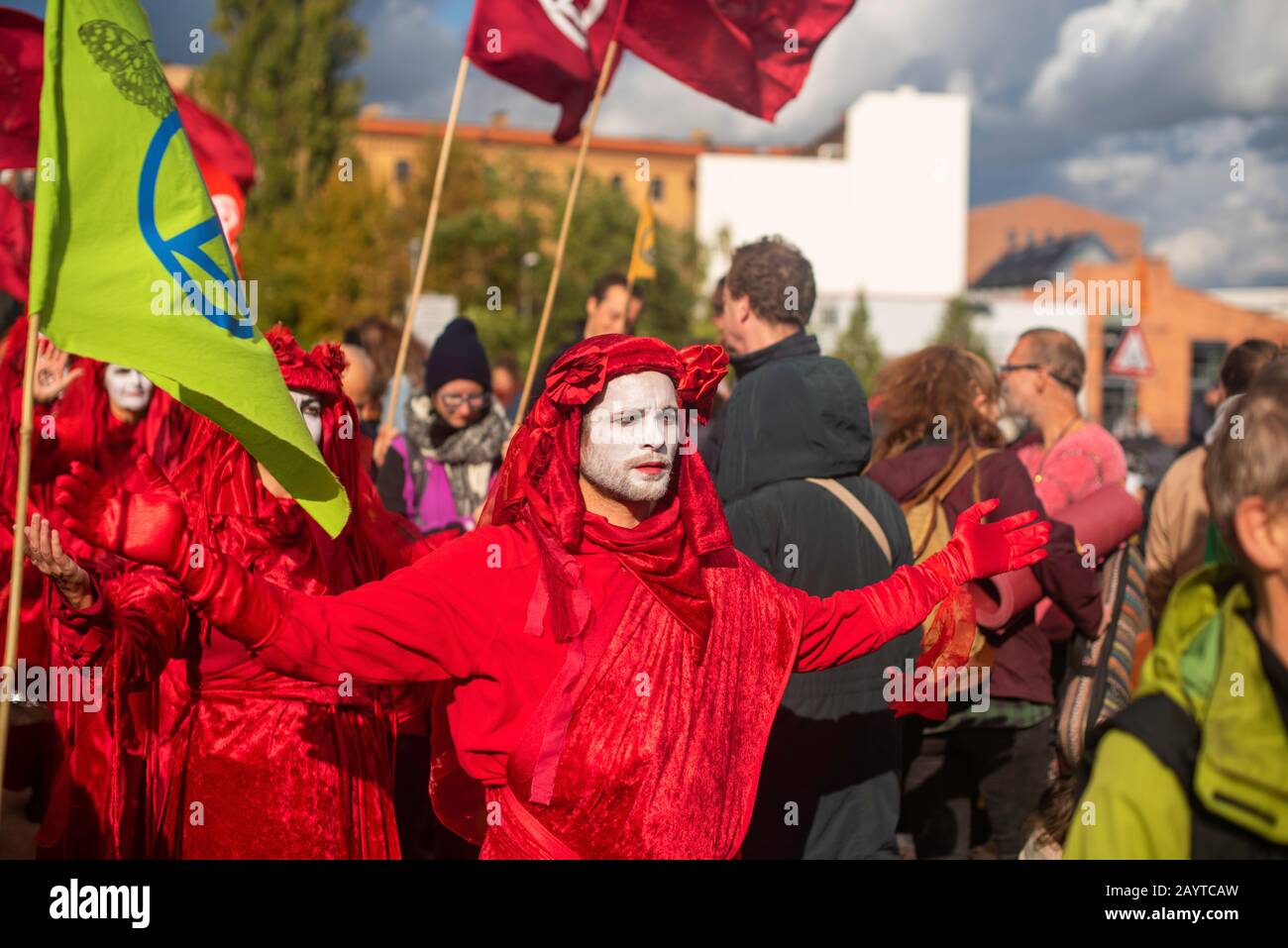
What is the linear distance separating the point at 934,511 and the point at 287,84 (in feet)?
136

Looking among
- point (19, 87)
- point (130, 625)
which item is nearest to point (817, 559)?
point (130, 625)

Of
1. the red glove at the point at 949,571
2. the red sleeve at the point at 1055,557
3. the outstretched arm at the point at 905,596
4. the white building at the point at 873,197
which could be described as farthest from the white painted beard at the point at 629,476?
the white building at the point at 873,197

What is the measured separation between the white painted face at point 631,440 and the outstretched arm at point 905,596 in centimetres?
53

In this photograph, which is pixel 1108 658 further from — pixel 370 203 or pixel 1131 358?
pixel 370 203

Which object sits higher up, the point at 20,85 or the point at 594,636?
the point at 20,85

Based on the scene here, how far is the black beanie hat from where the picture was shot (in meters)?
6.82

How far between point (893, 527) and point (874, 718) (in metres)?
0.60

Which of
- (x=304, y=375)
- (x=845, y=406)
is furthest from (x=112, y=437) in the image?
(x=845, y=406)

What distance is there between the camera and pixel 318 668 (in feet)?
9.25

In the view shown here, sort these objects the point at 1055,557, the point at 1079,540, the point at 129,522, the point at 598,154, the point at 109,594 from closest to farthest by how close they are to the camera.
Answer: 1. the point at 129,522
2. the point at 109,594
3. the point at 1055,557
4. the point at 1079,540
5. the point at 598,154

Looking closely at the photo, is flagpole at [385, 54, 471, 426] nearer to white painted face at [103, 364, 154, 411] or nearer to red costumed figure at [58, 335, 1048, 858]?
white painted face at [103, 364, 154, 411]

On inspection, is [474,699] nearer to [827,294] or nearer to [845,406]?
[845,406]

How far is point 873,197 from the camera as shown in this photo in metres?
65.8

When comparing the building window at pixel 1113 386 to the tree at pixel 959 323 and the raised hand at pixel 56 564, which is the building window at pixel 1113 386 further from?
the raised hand at pixel 56 564
